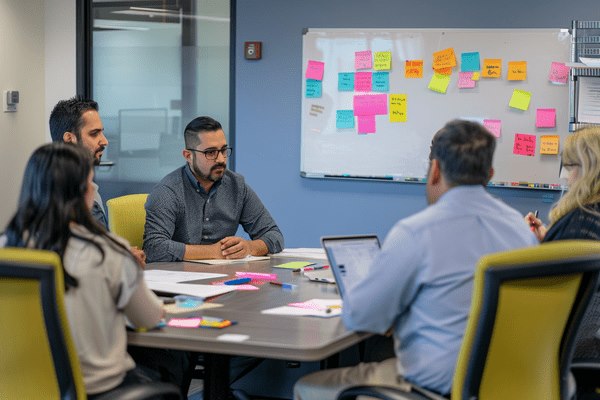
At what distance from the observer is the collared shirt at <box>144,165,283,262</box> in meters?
3.90

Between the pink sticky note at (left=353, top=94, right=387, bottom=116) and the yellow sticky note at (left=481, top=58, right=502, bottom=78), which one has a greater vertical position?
the yellow sticky note at (left=481, top=58, right=502, bottom=78)

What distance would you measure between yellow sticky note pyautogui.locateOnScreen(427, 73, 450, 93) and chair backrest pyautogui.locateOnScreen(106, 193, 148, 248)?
206 cm

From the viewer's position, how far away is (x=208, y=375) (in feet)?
9.37

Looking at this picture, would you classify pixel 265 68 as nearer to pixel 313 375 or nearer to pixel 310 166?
pixel 310 166

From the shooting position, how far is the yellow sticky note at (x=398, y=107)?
5.59m

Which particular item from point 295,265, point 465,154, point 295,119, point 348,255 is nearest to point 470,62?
point 295,119

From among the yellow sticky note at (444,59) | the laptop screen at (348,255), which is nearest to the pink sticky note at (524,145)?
the yellow sticky note at (444,59)

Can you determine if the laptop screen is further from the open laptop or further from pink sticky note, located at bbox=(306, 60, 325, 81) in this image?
pink sticky note, located at bbox=(306, 60, 325, 81)

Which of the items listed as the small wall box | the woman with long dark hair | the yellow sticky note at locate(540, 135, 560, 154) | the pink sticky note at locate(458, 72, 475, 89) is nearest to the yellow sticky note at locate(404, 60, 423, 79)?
the pink sticky note at locate(458, 72, 475, 89)

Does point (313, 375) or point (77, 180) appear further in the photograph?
point (313, 375)

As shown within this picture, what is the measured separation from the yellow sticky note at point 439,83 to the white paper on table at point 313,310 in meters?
2.80

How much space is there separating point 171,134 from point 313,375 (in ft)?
13.4

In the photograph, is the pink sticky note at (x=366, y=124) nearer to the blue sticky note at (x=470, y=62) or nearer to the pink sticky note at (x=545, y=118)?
the blue sticky note at (x=470, y=62)

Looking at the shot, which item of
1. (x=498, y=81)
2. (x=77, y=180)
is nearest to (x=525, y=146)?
(x=498, y=81)
